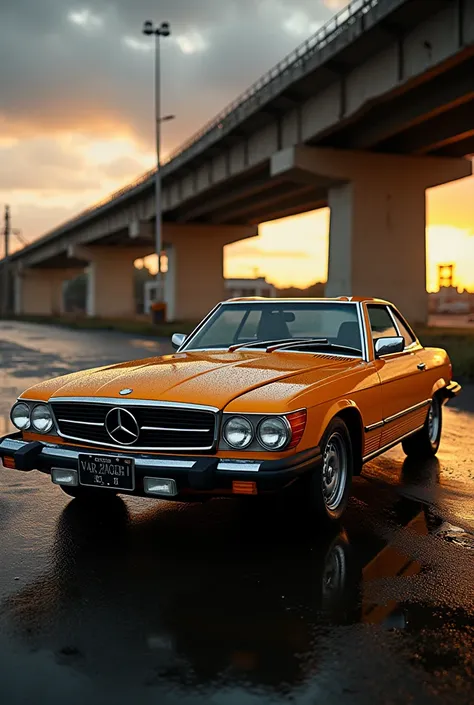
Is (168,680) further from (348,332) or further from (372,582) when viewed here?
(348,332)

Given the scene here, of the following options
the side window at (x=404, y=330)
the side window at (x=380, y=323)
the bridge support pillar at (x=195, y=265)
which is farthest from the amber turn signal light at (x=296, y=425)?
the bridge support pillar at (x=195, y=265)

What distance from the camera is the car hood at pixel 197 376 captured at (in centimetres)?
474

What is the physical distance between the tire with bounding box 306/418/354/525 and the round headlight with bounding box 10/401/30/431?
6.03 feet

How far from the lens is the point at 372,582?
13.5 feet

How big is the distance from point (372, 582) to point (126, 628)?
132 centimetres

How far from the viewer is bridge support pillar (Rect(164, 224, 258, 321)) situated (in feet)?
164

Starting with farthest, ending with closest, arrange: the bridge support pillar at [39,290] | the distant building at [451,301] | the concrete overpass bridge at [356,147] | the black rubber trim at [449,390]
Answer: the bridge support pillar at [39,290], the distant building at [451,301], the concrete overpass bridge at [356,147], the black rubber trim at [449,390]

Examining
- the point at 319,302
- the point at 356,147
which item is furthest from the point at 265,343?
the point at 356,147

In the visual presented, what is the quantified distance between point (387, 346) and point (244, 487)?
2058mm

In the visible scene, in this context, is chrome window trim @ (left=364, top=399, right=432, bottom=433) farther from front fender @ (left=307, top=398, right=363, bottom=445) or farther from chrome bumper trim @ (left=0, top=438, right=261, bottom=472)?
chrome bumper trim @ (left=0, top=438, right=261, bottom=472)

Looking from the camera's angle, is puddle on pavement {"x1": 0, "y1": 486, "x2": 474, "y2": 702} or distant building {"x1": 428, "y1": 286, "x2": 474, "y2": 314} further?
distant building {"x1": 428, "y1": 286, "x2": 474, "y2": 314}

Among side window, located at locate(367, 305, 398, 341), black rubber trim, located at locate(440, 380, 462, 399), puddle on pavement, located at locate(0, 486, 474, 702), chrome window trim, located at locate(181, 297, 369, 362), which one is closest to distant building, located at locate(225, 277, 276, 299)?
black rubber trim, located at locate(440, 380, 462, 399)

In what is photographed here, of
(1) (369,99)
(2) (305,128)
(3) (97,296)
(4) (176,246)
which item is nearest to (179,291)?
(4) (176,246)

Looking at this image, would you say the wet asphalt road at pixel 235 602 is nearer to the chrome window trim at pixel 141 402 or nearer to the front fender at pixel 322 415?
the front fender at pixel 322 415
